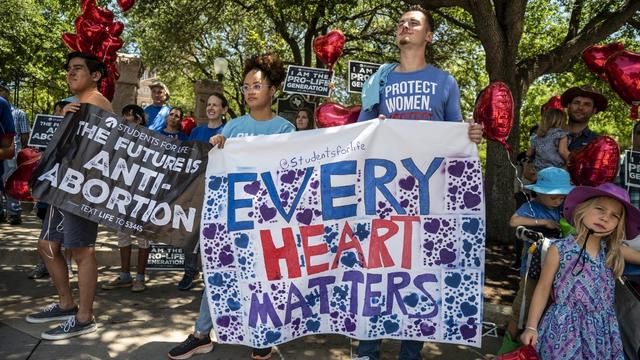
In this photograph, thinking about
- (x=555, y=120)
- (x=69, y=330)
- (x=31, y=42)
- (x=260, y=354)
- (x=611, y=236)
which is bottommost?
(x=260, y=354)

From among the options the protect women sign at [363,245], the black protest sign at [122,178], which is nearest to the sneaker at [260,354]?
the protect women sign at [363,245]

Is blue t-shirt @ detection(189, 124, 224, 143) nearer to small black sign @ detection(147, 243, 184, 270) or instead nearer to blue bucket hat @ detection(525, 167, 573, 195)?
small black sign @ detection(147, 243, 184, 270)

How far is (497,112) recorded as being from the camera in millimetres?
3271

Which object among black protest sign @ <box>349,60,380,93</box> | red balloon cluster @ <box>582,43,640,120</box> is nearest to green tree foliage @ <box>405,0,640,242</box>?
black protest sign @ <box>349,60,380,93</box>

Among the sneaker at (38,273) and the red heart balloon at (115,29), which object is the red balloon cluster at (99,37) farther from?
the sneaker at (38,273)

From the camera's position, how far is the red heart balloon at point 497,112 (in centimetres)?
327

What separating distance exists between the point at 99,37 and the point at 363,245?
3.55m

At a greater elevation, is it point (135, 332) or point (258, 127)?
point (258, 127)

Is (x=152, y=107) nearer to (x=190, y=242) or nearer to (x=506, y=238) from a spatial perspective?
(x=190, y=242)

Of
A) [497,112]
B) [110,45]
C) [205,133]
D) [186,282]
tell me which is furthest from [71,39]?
[497,112]

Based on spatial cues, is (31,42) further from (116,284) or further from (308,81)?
(116,284)

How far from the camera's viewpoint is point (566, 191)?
319 cm

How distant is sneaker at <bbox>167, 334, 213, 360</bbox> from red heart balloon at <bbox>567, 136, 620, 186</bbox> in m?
2.78

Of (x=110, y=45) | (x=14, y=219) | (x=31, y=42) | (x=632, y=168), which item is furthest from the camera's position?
(x=31, y=42)
